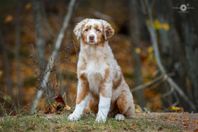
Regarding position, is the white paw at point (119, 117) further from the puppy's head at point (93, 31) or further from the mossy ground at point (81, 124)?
the puppy's head at point (93, 31)

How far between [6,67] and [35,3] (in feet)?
15.4

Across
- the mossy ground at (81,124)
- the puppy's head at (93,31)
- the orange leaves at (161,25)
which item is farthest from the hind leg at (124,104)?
the orange leaves at (161,25)

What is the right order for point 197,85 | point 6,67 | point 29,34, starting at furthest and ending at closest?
point 29,34 < point 6,67 < point 197,85

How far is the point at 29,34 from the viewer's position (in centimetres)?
2319

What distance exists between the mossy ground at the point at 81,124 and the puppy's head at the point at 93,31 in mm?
1055

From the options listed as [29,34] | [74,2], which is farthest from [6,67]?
[74,2]

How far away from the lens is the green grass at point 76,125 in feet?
25.0

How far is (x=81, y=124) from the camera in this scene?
25.3ft

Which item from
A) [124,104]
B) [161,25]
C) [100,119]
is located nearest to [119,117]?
[124,104]

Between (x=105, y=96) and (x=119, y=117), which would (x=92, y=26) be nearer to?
(x=105, y=96)

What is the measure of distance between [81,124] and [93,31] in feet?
3.94

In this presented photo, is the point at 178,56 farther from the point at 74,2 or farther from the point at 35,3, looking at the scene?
the point at 35,3

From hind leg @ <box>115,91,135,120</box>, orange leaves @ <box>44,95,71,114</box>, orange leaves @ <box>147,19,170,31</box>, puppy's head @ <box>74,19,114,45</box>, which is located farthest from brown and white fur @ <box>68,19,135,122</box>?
orange leaves @ <box>147,19,170,31</box>

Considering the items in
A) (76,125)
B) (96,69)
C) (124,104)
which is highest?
(96,69)
